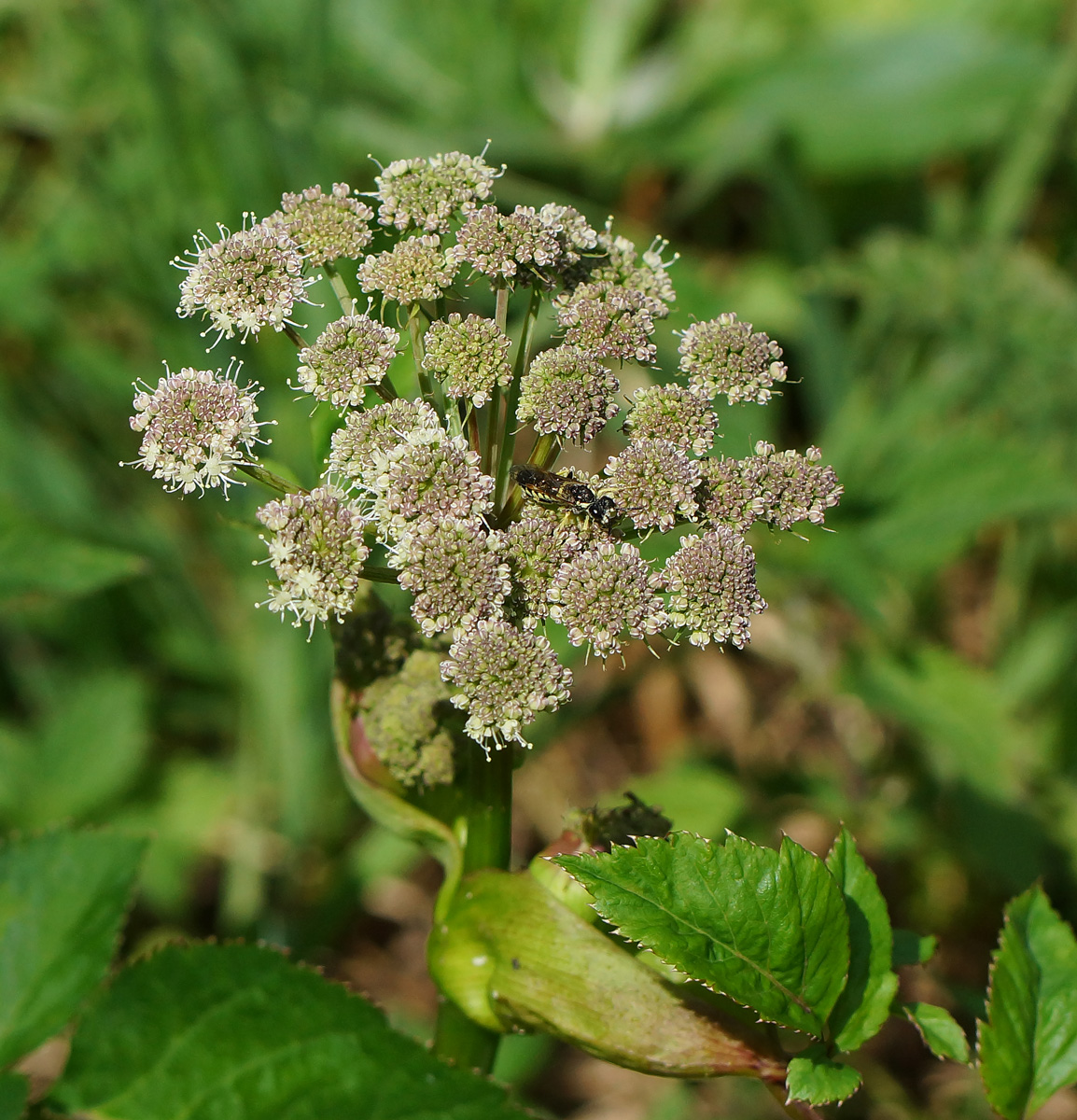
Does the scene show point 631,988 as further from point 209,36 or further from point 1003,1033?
point 209,36

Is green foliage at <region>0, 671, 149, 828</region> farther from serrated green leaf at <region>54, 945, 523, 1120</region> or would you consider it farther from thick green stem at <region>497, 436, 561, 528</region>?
thick green stem at <region>497, 436, 561, 528</region>

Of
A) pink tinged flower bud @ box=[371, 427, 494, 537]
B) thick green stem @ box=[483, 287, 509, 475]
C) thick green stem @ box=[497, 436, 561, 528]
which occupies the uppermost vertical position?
thick green stem @ box=[483, 287, 509, 475]

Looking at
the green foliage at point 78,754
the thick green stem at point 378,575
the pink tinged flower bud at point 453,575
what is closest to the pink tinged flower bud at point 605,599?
the pink tinged flower bud at point 453,575

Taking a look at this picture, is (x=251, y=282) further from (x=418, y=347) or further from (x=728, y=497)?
(x=728, y=497)

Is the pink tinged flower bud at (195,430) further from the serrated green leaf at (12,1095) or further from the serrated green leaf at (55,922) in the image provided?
the serrated green leaf at (12,1095)

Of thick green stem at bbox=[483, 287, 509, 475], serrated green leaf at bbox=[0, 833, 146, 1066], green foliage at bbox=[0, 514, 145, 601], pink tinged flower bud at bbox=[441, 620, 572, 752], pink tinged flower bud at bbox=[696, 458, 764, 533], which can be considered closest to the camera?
pink tinged flower bud at bbox=[441, 620, 572, 752]

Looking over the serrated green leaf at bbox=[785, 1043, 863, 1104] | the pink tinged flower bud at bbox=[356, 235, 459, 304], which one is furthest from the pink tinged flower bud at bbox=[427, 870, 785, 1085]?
the pink tinged flower bud at bbox=[356, 235, 459, 304]

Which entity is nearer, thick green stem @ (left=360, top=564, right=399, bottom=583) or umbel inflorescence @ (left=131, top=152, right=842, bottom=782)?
umbel inflorescence @ (left=131, top=152, right=842, bottom=782)
